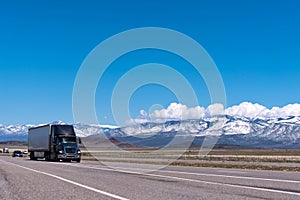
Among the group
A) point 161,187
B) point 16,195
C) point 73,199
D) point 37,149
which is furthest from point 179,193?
point 37,149

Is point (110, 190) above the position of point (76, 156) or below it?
below

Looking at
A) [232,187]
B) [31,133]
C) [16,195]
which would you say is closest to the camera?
[16,195]

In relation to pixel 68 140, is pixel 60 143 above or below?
below

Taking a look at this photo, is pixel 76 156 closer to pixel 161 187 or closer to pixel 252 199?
pixel 161 187

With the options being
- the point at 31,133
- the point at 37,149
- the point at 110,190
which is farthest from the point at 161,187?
the point at 31,133

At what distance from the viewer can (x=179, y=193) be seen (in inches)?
599

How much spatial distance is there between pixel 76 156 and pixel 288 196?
39869mm

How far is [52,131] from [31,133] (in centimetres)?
1167

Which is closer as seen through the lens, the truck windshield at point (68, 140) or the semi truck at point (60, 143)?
the semi truck at point (60, 143)

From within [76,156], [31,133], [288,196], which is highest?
[31,133]

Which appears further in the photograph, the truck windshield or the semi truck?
Result: the truck windshield

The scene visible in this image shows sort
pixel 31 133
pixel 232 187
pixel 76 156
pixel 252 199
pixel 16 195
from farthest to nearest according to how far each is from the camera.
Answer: pixel 31 133
pixel 76 156
pixel 232 187
pixel 16 195
pixel 252 199

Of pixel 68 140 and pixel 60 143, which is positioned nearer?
pixel 60 143

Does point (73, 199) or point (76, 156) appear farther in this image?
point (76, 156)
